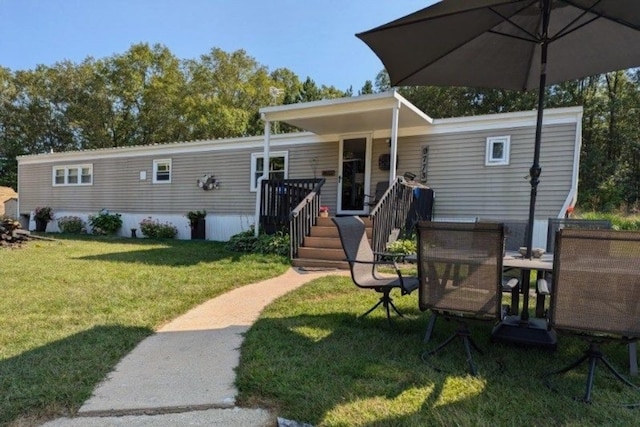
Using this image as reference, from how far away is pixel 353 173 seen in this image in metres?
10.2

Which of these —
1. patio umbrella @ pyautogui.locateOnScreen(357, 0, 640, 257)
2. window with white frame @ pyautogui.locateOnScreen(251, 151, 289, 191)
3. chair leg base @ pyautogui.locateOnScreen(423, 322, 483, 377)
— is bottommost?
chair leg base @ pyautogui.locateOnScreen(423, 322, 483, 377)

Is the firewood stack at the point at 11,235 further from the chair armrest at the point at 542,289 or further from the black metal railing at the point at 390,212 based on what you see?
the chair armrest at the point at 542,289

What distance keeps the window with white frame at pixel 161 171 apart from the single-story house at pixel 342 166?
3cm

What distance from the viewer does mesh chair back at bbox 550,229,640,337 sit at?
2.07 meters

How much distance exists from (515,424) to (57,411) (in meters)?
2.35

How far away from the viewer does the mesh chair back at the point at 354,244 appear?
3.57 m

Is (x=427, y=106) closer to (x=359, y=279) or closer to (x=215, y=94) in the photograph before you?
(x=215, y=94)

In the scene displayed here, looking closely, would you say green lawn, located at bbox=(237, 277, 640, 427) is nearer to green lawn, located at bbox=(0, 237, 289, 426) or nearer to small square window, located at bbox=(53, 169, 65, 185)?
green lawn, located at bbox=(0, 237, 289, 426)

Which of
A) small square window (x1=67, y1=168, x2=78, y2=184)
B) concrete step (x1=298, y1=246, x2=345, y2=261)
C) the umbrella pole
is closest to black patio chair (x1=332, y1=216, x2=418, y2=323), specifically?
the umbrella pole

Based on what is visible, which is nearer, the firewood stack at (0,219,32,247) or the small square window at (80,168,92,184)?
the firewood stack at (0,219,32,247)

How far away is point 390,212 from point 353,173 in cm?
330

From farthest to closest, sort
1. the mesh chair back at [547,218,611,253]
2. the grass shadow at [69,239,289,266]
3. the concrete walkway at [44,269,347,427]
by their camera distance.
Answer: the grass shadow at [69,239,289,266] → the mesh chair back at [547,218,611,253] → the concrete walkway at [44,269,347,427]

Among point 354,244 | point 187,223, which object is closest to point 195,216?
point 187,223

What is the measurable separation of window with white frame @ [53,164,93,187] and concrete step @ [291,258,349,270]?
10752mm
